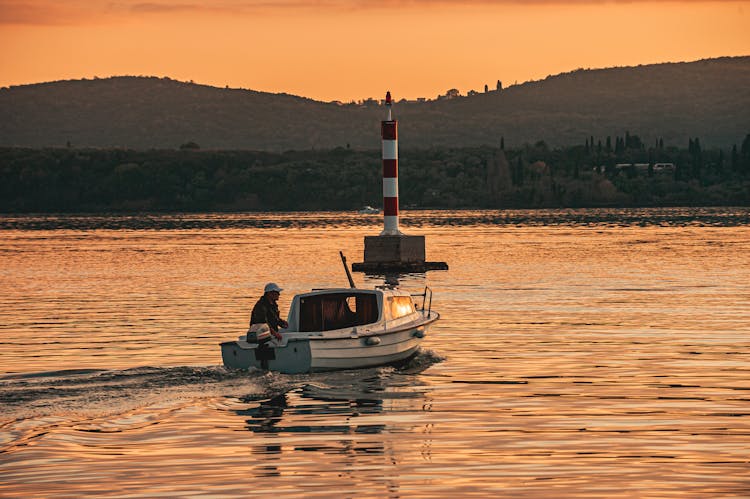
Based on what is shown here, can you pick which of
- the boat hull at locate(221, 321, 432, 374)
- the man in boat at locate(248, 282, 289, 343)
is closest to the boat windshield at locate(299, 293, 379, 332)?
the boat hull at locate(221, 321, 432, 374)

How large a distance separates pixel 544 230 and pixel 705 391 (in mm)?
119069

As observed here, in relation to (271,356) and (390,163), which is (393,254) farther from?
(271,356)

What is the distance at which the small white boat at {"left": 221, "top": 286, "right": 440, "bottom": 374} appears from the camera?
28.5 meters

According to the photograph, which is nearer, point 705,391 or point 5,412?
point 5,412

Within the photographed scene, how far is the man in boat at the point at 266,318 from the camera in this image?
1117 inches

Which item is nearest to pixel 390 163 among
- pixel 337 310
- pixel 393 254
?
pixel 393 254

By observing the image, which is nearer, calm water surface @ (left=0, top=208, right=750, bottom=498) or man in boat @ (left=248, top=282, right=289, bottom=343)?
calm water surface @ (left=0, top=208, right=750, bottom=498)

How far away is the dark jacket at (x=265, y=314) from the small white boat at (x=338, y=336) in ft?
1.24

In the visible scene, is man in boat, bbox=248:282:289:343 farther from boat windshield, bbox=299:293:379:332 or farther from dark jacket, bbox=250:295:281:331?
boat windshield, bbox=299:293:379:332

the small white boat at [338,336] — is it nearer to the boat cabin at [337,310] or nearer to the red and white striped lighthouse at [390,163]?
the boat cabin at [337,310]

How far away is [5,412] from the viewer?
25.0 metres

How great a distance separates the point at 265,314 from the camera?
28922 mm

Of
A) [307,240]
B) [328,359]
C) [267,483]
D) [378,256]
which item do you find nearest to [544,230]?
[307,240]

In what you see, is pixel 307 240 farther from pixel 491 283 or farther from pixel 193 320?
pixel 193 320
